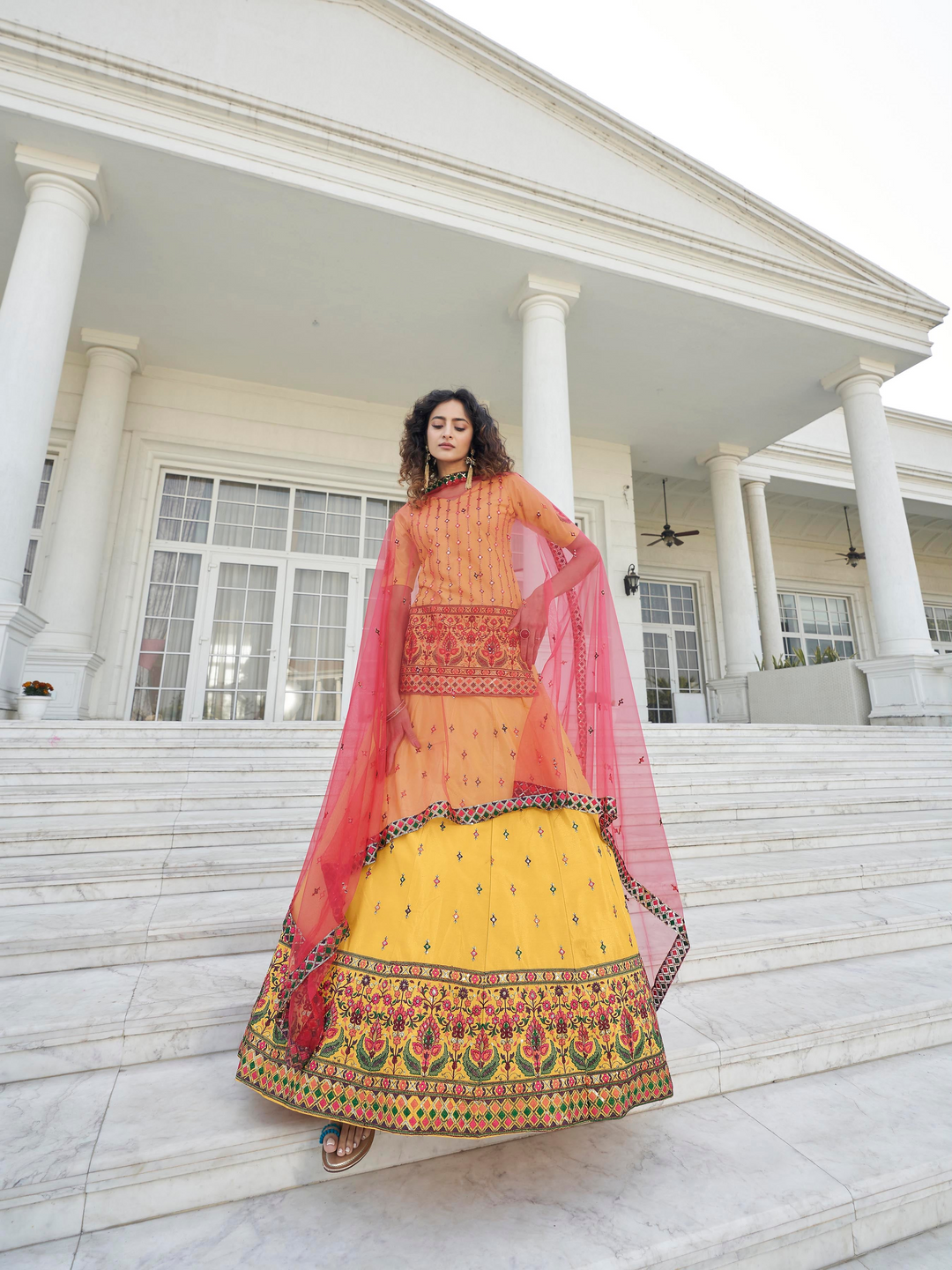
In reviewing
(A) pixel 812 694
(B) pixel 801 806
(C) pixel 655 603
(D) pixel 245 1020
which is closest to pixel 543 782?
(D) pixel 245 1020

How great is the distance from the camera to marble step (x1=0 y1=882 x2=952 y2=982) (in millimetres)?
1854

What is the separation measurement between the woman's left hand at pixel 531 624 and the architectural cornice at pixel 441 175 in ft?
18.0

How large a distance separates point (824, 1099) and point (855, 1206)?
1.21 feet

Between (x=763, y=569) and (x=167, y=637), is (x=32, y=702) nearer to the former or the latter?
(x=167, y=637)

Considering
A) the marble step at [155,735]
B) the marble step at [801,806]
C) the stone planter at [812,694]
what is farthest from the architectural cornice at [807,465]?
the marble step at [155,735]

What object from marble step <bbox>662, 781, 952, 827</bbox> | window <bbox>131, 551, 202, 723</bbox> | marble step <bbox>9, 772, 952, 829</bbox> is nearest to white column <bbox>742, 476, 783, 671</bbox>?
marble step <bbox>662, 781, 952, 827</bbox>

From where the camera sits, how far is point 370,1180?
123 cm

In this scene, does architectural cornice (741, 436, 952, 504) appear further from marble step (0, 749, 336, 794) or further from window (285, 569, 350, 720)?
marble step (0, 749, 336, 794)

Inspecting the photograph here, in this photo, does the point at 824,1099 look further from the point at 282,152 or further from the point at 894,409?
the point at 894,409

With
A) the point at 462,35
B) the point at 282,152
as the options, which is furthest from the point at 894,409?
the point at 282,152

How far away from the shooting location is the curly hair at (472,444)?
5.49ft

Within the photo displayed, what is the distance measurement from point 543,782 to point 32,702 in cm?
481

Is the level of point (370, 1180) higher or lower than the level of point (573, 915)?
lower

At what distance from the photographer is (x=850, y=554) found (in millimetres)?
12195
